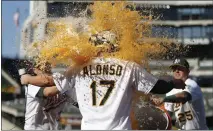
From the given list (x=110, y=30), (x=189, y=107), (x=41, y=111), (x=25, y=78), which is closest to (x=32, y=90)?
(x=41, y=111)

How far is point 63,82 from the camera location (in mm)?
2422

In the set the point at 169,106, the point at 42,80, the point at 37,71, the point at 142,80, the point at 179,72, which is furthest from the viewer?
the point at 169,106

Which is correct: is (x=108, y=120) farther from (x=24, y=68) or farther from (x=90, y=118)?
(x=24, y=68)

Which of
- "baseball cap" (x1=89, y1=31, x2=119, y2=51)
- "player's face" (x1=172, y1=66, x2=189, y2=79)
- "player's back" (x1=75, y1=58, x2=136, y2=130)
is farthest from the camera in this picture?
"player's face" (x1=172, y1=66, x2=189, y2=79)

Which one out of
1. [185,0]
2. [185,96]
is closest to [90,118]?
[185,96]

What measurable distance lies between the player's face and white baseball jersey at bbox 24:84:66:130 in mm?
1049

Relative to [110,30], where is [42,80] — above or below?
below

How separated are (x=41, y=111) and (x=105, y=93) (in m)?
1.39

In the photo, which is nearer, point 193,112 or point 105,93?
point 105,93

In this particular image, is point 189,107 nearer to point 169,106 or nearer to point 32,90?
point 169,106

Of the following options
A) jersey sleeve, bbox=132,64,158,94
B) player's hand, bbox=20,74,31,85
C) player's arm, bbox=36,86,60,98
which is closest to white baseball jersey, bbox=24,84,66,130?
player's arm, bbox=36,86,60,98

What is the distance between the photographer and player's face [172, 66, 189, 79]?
3.55m

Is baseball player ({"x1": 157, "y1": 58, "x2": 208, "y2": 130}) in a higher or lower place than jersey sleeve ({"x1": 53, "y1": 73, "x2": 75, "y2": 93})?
lower

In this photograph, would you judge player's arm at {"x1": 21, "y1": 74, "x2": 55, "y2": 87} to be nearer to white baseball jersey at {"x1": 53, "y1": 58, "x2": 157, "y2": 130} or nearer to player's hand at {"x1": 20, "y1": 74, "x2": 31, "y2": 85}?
player's hand at {"x1": 20, "y1": 74, "x2": 31, "y2": 85}
